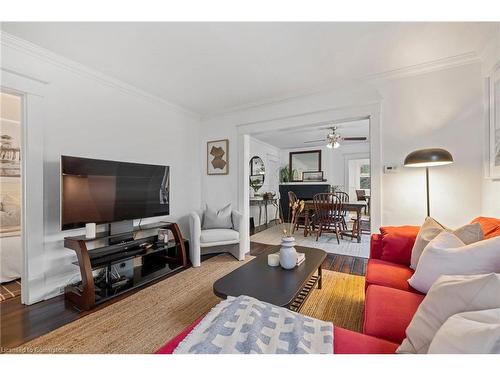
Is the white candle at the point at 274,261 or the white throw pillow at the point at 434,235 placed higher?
the white throw pillow at the point at 434,235

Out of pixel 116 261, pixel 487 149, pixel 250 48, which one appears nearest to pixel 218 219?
pixel 116 261

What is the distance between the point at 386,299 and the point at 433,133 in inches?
87.3

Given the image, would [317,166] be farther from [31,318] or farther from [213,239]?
[31,318]

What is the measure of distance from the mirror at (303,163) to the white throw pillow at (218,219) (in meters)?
4.08

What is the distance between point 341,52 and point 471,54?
134 centimetres

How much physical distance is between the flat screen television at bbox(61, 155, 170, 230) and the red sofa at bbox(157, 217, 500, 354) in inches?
70.4

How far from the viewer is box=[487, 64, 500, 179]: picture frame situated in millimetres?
2057

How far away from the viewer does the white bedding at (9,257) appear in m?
2.54

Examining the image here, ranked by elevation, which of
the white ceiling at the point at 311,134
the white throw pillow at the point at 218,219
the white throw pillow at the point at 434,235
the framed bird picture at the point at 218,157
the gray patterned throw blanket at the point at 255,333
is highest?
the white ceiling at the point at 311,134

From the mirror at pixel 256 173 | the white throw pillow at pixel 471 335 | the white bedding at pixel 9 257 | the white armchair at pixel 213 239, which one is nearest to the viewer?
the white throw pillow at pixel 471 335

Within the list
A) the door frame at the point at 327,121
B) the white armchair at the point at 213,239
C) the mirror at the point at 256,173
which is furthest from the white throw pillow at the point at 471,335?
the mirror at the point at 256,173

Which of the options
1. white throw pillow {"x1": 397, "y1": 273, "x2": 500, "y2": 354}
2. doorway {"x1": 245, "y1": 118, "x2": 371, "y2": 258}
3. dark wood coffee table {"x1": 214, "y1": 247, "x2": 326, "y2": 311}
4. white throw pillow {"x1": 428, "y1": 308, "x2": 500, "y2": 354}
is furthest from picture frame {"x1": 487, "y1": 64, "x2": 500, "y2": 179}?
doorway {"x1": 245, "y1": 118, "x2": 371, "y2": 258}

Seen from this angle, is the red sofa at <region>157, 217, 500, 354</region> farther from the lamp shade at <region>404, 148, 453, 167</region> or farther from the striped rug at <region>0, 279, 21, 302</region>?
the striped rug at <region>0, 279, 21, 302</region>

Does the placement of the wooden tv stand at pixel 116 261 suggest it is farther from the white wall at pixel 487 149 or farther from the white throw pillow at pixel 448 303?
the white wall at pixel 487 149
